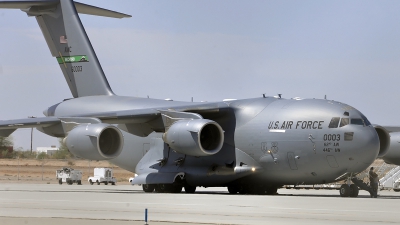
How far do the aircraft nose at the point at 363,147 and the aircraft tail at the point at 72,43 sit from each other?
11311 mm

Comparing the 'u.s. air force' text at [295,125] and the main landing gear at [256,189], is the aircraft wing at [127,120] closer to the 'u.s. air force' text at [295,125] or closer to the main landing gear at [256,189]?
the 'u.s. air force' text at [295,125]

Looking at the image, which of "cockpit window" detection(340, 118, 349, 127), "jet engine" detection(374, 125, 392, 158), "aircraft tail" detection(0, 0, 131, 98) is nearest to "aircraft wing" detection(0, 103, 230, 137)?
"aircraft tail" detection(0, 0, 131, 98)

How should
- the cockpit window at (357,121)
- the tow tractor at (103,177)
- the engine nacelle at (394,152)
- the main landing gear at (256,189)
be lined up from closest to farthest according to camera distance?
the cockpit window at (357,121)
the main landing gear at (256,189)
the engine nacelle at (394,152)
the tow tractor at (103,177)

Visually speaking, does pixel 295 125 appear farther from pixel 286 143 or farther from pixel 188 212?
pixel 188 212

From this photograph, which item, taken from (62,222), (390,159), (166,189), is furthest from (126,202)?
(390,159)

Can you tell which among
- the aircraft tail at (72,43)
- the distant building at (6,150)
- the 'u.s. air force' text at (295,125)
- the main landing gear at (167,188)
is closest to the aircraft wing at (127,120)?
the main landing gear at (167,188)

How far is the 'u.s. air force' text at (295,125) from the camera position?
2411 centimetres

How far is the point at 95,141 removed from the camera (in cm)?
2414

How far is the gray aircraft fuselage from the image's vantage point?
23781 mm

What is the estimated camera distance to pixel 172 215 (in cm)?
1512

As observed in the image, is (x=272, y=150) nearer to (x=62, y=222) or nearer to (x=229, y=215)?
(x=229, y=215)

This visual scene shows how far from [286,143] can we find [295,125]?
0.66 m

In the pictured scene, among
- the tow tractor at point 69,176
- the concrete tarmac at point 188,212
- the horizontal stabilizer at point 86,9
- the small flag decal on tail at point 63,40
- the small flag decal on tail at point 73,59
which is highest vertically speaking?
the horizontal stabilizer at point 86,9

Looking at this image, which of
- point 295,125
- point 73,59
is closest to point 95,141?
point 295,125
